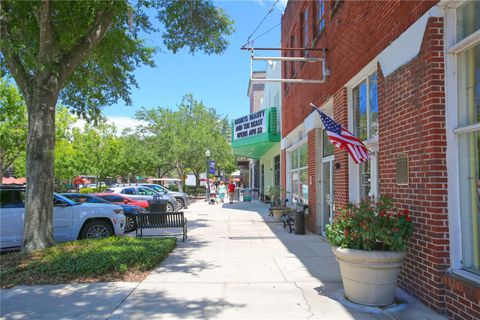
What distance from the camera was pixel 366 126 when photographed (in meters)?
7.91

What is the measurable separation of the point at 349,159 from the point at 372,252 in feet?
13.1

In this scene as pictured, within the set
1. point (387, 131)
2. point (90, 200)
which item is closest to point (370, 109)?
point (387, 131)

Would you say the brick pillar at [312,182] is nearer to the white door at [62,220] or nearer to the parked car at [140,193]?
the white door at [62,220]

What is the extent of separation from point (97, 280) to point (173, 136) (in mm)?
26995

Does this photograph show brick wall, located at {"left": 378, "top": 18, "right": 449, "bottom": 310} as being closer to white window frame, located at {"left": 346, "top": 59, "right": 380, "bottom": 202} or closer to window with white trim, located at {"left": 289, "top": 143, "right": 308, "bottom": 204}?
white window frame, located at {"left": 346, "top": 59, "right": 380, "bottom": 202}

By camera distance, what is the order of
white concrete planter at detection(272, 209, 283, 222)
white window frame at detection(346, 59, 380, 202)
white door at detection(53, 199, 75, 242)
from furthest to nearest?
1. white concrete planter at detection(272, 209, 283, 222)
2. white door at detection(53, 199, 75, 242)
3. white window frame at detection(346, 59, 380, 202)

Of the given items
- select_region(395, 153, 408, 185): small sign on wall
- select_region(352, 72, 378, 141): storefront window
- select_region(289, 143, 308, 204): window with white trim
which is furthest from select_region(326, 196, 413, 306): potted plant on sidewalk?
select_region(289, 143, 308, 204): window with white trim

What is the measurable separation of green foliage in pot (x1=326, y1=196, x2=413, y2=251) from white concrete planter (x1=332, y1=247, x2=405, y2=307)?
0.15m

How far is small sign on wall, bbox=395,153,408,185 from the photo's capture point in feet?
18.2

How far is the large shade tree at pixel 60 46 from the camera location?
8.09 meters

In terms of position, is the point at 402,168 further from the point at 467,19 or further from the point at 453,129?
the point at 467,19

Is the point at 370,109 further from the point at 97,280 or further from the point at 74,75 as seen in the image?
the point at 74,75

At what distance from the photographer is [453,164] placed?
4770mm

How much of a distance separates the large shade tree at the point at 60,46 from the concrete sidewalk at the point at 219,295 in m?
2.70
